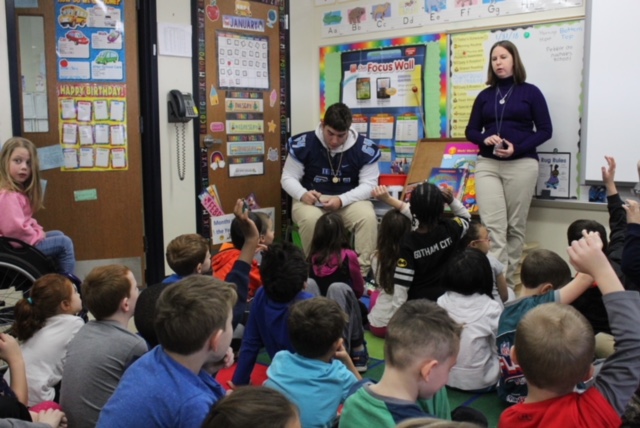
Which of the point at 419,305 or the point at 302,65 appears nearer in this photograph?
the point at 419,305

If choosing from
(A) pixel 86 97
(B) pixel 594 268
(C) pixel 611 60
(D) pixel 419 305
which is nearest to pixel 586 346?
(B) pixel 594 268

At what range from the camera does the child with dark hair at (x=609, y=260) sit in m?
2.69

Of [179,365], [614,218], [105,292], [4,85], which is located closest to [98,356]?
[105,292]

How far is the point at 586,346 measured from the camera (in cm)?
149

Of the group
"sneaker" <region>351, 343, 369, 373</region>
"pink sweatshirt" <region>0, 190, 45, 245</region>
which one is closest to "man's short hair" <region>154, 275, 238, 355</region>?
"sneaker" <region>351, 343, 369, 373</region>

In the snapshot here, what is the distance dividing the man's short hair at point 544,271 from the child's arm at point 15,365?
76.9 inches

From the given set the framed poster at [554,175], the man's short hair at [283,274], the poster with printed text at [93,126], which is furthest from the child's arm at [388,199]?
the poster with printed text at [93,126]

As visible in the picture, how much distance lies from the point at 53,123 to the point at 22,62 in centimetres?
45

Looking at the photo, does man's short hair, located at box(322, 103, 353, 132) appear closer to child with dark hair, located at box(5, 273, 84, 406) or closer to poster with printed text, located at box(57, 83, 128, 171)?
poster with printed text, located at box(57, 83, 128, 171)

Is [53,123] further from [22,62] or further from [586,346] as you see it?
[586,346]

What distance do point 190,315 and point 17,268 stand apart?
78.1 inches

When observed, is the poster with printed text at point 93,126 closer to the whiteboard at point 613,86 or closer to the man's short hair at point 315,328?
the man's short hair at point 315,328

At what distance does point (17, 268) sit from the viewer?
10.3 ft

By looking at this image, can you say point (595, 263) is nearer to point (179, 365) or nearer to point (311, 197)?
point (179, 365)
